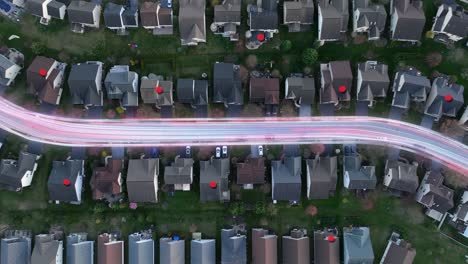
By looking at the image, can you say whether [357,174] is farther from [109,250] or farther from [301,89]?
[109,250]

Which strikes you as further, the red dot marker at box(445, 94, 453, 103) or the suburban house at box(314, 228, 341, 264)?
the suburban house at box(314, 228, 341, 264)

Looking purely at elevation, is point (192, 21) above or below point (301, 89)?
above

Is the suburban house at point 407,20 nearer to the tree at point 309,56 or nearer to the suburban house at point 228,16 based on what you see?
the tree at point 309,56

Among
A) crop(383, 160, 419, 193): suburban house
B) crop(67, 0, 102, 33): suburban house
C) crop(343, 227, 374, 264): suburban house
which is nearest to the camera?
crop(343, 227, 374, 264): suburban house

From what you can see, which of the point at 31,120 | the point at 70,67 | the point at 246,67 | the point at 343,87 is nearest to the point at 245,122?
the point at 246,67

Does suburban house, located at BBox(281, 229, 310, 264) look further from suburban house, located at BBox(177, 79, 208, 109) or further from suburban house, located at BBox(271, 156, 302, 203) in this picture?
suburban house, located at BBox(177, 79, 208, 109)

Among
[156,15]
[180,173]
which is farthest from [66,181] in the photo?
[156,15]

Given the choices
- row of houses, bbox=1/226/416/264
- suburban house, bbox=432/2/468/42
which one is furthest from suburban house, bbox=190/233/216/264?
suburban house, bbox=432/2/468/42
